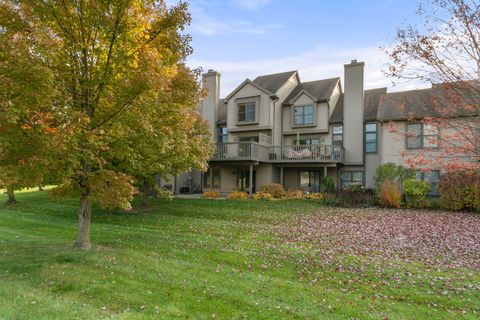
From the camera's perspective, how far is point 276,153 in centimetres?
2594

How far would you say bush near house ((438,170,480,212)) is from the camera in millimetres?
17656

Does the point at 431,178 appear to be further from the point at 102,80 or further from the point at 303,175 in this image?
the point at 102,80

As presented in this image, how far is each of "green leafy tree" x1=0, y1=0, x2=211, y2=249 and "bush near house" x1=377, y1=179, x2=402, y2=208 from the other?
14656 millimetres

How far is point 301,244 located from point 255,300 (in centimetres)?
471

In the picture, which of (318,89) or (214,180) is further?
(214,180)

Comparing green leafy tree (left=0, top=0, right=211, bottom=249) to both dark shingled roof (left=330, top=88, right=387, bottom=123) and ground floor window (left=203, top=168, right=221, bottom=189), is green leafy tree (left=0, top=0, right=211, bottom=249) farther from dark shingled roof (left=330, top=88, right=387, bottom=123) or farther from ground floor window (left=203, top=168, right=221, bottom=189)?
ground floor window (left=203, top=168, right=221, bottom=189)

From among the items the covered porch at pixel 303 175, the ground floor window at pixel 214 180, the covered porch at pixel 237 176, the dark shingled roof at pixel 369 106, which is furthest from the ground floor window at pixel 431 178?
the ground floor window at pixel 214 180

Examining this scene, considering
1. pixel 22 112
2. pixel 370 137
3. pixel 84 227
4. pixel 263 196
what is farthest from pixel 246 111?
pixel 22 112

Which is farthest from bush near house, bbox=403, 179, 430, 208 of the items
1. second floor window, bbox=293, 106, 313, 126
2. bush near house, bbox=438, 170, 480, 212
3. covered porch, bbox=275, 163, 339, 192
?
second floor window, bbox=293, 106, 313, 126

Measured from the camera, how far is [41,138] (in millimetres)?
6703

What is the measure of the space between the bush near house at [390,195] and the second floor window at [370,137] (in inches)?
211

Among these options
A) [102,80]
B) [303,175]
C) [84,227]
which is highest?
[102,80]

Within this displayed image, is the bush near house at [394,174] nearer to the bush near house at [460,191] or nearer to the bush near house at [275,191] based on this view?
the bush near house at [460,191]

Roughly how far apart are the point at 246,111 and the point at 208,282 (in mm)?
22199
